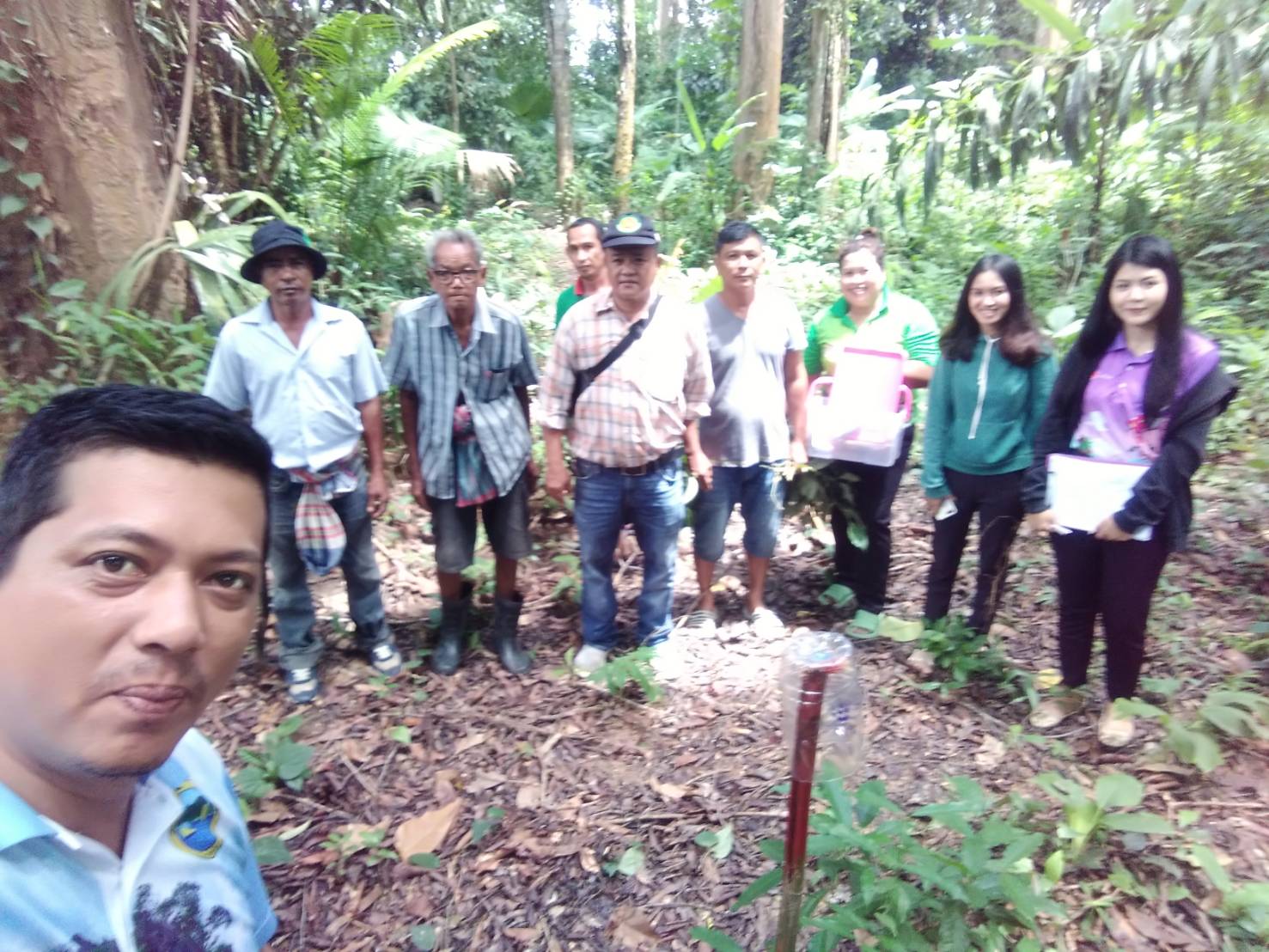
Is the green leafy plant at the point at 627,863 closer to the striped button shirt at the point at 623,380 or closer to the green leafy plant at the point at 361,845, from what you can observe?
the green leafy plant at the point at 361,845

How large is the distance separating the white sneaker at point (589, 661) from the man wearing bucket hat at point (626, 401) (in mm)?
329

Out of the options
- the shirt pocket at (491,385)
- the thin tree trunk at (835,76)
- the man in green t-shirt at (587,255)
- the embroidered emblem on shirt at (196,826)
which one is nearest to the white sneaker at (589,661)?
the shirt pocket at (491,385)

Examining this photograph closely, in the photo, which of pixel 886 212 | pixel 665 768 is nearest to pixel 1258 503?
pixel 665 768

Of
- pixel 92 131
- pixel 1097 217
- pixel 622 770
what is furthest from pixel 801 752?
pixel 1097 217

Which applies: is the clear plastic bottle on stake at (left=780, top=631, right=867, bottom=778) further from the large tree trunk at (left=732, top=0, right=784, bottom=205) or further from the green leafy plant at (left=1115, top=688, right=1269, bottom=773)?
the large tree trunk at (left=732, top=0, right=784, bottom=205)

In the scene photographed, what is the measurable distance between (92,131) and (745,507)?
3682mm

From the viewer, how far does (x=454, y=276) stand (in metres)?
3.19

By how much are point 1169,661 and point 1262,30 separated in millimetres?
2938

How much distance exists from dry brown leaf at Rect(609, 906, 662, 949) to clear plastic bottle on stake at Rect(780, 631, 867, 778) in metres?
0.70

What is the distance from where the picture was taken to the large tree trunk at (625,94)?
460 inches

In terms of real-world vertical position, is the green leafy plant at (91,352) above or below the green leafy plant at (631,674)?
above

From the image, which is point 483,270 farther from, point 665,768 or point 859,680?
point 859,680

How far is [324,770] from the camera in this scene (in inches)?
121

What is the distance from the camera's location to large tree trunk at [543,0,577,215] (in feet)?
39.2
